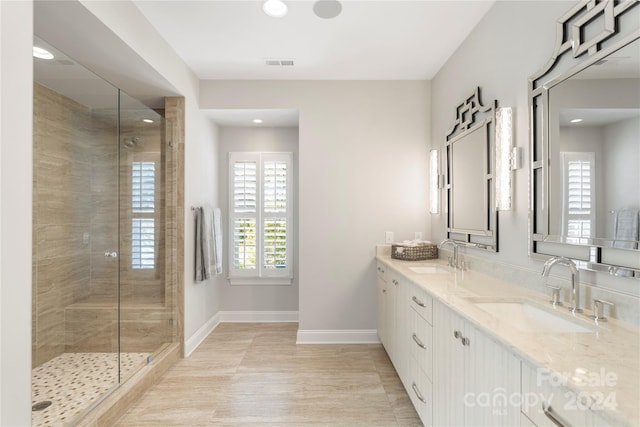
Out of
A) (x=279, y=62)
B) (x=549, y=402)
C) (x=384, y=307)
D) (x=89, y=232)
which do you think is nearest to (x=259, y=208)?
(x=279, y=62)

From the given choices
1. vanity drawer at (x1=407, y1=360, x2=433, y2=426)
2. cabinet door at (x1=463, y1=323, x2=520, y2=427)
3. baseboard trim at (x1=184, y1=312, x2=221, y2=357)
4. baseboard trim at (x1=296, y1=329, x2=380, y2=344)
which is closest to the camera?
cabinet door at (x1=463, y1=323, x2=520, y2=427)

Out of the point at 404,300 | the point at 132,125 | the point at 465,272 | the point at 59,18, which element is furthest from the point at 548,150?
the point at 132,125

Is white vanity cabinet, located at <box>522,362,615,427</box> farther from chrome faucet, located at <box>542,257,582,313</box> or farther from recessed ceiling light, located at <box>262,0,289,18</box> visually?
recessed ceiling light, located at <box>262,0,289,18</box>

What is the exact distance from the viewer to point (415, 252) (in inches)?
117

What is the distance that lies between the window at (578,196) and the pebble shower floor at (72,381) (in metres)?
2.82

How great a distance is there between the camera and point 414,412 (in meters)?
2.14

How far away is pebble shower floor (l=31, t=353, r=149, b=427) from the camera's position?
1.97m

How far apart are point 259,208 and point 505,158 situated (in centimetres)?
280

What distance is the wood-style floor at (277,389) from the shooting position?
6.82ft

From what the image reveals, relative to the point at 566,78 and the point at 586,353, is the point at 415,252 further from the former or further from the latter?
the point at 586,353

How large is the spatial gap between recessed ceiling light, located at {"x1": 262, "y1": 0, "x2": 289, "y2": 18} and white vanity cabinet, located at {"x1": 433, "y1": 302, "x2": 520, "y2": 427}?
212cm

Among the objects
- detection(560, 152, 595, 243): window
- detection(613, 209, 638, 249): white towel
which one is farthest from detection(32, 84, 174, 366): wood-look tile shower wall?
detection(613, 209, 638, 249): white towel

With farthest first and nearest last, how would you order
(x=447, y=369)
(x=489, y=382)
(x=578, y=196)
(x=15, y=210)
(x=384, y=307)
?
(x=384, y=307), (x=447, y=369), (x=578, y=196), (x=15, y=210), (x=489, y=382)

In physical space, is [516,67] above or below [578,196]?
A: above
